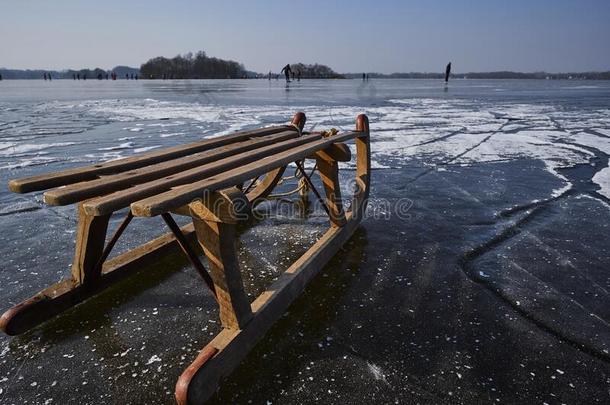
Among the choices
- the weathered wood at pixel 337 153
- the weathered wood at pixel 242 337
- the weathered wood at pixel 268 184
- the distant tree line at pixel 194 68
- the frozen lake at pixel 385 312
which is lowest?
the frozen lake at pixel 385 312

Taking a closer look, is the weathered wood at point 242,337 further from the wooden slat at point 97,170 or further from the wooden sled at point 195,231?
the wooden slat at point 97,170

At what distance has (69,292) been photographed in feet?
7.42

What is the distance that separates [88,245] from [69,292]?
0.31 metres

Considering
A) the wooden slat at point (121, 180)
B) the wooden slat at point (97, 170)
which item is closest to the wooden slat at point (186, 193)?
the wooden slat at point (121, 180)

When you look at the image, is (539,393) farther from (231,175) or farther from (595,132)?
(595,132)

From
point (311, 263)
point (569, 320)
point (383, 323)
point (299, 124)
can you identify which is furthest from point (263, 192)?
point (569, 320)

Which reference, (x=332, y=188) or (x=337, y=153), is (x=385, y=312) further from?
(x=337, y=153)

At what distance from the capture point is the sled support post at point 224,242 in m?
1.66

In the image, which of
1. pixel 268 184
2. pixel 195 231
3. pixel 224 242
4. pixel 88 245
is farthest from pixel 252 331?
pixel 268 184

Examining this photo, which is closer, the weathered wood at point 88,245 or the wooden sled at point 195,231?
the wooden sled at point 195,231

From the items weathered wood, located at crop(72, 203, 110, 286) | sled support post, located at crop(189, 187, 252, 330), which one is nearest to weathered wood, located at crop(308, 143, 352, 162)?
sled support post, located at crop(189, 187, 252, 330)

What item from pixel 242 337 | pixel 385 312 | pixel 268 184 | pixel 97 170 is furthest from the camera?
pixel 268 184

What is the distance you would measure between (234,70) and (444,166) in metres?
120

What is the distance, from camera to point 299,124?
13.4 feet
